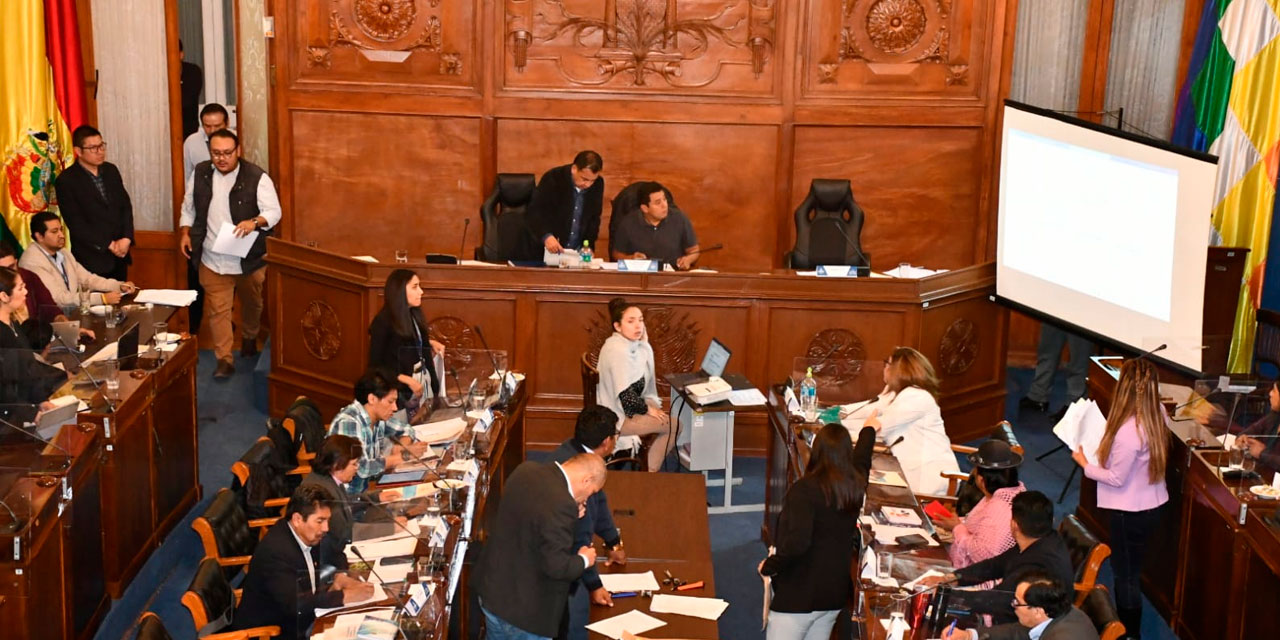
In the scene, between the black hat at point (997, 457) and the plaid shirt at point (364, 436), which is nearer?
the black hat at point (997, 457)

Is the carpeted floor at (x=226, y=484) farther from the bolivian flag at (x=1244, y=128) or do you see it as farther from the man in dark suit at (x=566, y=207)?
the man in dark suit at (x=566, y=207)

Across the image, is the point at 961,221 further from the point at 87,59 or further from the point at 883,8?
the point at 87,59

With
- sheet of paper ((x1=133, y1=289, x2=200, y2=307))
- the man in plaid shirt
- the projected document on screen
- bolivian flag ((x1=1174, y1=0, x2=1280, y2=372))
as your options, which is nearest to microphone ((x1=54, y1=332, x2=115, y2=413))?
the man in plaid shirt

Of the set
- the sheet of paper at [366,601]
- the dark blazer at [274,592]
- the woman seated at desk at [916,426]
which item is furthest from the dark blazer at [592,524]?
the woman seated at desk at [916,426]

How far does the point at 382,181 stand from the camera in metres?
10.4

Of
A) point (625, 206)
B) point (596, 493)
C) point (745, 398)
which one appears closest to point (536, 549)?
point (596, 493)

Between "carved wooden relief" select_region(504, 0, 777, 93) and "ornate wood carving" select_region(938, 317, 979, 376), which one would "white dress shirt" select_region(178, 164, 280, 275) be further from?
"ornate wood carving" select_region(938, 317, 979, 376)

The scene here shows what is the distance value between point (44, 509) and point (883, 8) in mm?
6910

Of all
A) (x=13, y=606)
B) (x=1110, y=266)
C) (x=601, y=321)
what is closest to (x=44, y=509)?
(x=13, y=606)

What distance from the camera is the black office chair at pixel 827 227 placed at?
9477mm

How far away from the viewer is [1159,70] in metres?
10.4

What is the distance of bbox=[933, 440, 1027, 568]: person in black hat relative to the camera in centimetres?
548

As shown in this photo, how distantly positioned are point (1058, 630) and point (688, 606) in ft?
4.69

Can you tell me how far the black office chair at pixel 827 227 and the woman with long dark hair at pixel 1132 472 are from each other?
3.29m
